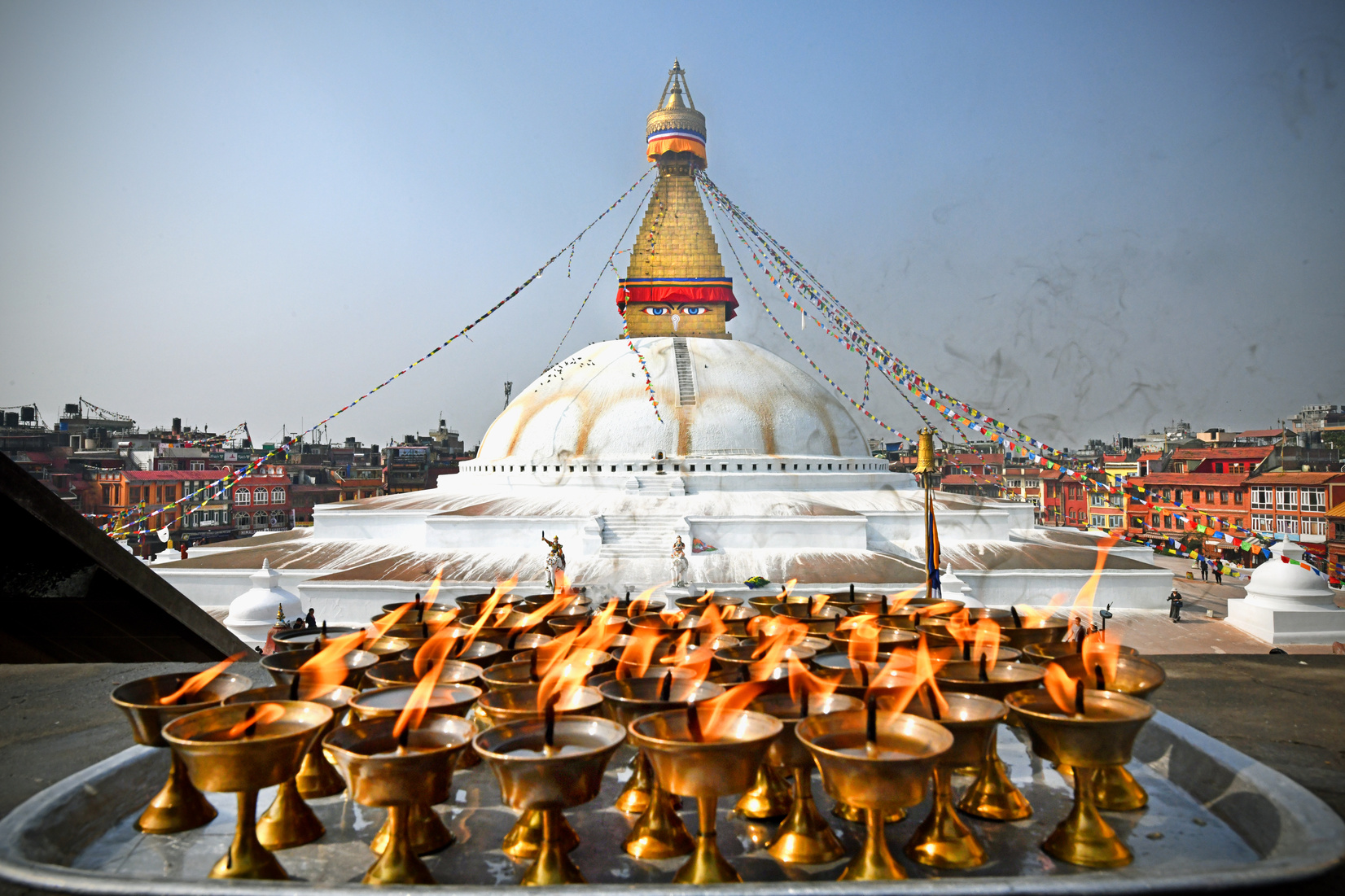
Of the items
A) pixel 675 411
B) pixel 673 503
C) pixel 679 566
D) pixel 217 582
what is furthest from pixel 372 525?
pixel 679 566

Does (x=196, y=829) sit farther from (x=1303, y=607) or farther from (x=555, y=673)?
(x=1303, y=607)

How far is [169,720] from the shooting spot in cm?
249

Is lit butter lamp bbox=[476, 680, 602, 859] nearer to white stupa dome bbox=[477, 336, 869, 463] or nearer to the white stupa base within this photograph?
the white stupa base

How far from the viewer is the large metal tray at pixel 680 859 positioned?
74.9 inches

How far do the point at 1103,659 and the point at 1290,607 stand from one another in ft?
39.1

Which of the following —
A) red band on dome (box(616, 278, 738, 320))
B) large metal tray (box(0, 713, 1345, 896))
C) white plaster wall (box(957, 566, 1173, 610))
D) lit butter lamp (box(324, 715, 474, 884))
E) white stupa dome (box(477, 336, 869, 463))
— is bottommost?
white plaster wall (box(957, 566, 1173, 610))

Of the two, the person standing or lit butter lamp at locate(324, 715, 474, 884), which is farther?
the person standing

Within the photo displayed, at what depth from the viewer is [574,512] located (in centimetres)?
1589

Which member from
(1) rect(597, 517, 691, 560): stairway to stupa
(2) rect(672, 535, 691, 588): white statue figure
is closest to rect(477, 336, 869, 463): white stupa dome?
(1) rect(597, 517, 691, 560): stairway to stupa

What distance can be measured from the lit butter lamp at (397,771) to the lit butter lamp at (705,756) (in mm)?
528

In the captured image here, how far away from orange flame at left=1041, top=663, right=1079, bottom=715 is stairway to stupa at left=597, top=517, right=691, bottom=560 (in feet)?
37.7

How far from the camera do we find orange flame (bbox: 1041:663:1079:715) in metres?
2.68

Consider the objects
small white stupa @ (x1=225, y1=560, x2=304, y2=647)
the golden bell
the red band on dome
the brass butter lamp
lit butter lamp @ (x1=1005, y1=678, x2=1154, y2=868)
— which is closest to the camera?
lit butter lamp @ (x1=1005, y1=678, x2=1154, y2=868)

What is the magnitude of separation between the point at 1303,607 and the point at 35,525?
1498 centimetres
